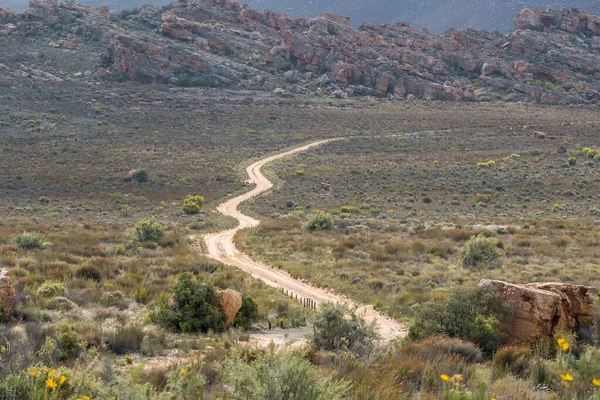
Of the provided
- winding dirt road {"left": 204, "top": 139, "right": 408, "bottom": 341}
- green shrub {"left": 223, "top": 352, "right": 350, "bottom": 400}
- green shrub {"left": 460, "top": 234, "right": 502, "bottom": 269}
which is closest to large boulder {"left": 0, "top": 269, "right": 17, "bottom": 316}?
winding dirt road {"left": 204, "top": 139, "right": 408, "bottom": 341}

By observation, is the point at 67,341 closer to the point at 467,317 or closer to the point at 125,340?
the point at 125,340

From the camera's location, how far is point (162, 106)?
7025cm

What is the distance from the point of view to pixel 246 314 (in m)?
10.4

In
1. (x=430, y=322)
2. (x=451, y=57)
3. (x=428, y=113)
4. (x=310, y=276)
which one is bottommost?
(x=310, y=276)

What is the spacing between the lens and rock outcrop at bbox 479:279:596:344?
8125 millimetres

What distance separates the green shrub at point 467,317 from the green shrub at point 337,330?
989mm

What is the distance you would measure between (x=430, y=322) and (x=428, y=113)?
6949 cm

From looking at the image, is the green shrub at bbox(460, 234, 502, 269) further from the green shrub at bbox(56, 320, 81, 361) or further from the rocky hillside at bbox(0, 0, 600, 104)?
the rocky hillside at bbox(0, 0, 600, 104)

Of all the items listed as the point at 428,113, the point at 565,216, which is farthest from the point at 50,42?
the point at 565,216

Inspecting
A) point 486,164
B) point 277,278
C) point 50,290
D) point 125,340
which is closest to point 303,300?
point 277,278

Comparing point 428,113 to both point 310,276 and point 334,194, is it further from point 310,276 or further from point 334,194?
point 310,276

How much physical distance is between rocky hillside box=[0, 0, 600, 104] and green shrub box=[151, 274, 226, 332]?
244 feet

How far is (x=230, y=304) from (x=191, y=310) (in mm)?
892

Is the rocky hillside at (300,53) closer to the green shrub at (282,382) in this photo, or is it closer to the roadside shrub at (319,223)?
the roadside shrub at (319,223)
